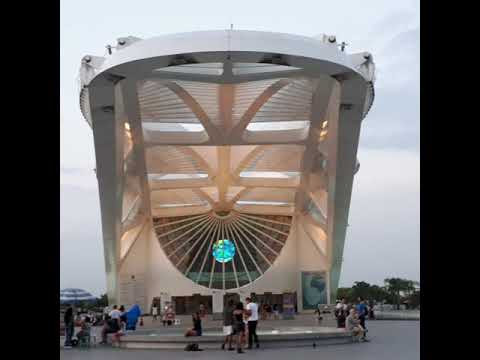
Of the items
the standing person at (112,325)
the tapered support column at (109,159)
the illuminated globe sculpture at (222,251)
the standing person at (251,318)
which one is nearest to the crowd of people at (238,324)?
the standing person at (251,318)

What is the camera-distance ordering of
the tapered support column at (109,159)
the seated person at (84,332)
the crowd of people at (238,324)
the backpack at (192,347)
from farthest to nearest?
1. the tapered support column at (109,159)
2. the seated person at (84,332)
3. the backpack at (192,347)
4. the crowd of people at (238,324)

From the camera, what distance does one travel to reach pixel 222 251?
46.4m

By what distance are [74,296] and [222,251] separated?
70.1 ft

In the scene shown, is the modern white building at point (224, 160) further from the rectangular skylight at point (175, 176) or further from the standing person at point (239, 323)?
the standing person at point (239, 323)

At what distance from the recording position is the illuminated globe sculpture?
46.4m

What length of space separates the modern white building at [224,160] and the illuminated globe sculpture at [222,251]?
8 centimetres

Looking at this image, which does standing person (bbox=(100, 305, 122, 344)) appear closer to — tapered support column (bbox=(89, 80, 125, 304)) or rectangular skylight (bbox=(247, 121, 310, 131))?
tapered support column (bbox=(89, 80, 125, 304))

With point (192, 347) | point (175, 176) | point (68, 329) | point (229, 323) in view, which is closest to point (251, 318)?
point (229, 323)

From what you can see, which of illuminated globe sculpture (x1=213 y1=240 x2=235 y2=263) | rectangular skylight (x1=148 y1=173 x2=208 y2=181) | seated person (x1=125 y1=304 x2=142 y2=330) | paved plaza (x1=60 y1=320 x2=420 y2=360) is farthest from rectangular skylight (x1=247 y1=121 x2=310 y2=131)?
paved plaza (x1=60 y1=320 x2=420 y2=360)

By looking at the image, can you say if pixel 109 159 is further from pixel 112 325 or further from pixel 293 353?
pixel 293 353

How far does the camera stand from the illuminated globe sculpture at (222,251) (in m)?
46.4
